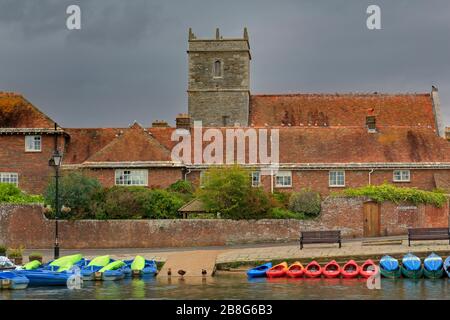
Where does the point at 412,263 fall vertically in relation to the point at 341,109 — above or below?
below

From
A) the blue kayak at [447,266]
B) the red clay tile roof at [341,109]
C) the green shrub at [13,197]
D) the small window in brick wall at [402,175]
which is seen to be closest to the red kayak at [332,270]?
the blue kayak at [447,266]

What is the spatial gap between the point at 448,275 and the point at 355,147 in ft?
79.6

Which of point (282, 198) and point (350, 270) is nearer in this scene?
point (350, 270)

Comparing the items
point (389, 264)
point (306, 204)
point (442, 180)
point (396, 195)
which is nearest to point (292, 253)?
point (389, 264)

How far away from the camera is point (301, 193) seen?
47.1m


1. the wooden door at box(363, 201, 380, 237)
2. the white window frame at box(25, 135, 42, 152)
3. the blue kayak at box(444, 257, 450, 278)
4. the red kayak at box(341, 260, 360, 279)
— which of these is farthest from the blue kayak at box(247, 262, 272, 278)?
the white window frame at box(25, 135, 42, 152)

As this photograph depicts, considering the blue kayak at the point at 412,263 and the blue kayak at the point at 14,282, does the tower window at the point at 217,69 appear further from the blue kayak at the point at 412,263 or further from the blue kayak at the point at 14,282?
the blue kayak at the point at 14,282

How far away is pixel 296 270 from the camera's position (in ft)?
108

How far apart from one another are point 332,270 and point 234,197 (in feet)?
44.2

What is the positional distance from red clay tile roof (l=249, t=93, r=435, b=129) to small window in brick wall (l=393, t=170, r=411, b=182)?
10.6 metres

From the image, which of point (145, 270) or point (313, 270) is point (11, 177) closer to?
point (145, 270)

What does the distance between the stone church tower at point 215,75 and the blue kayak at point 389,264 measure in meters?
36.4

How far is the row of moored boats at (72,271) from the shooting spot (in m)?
31.0
